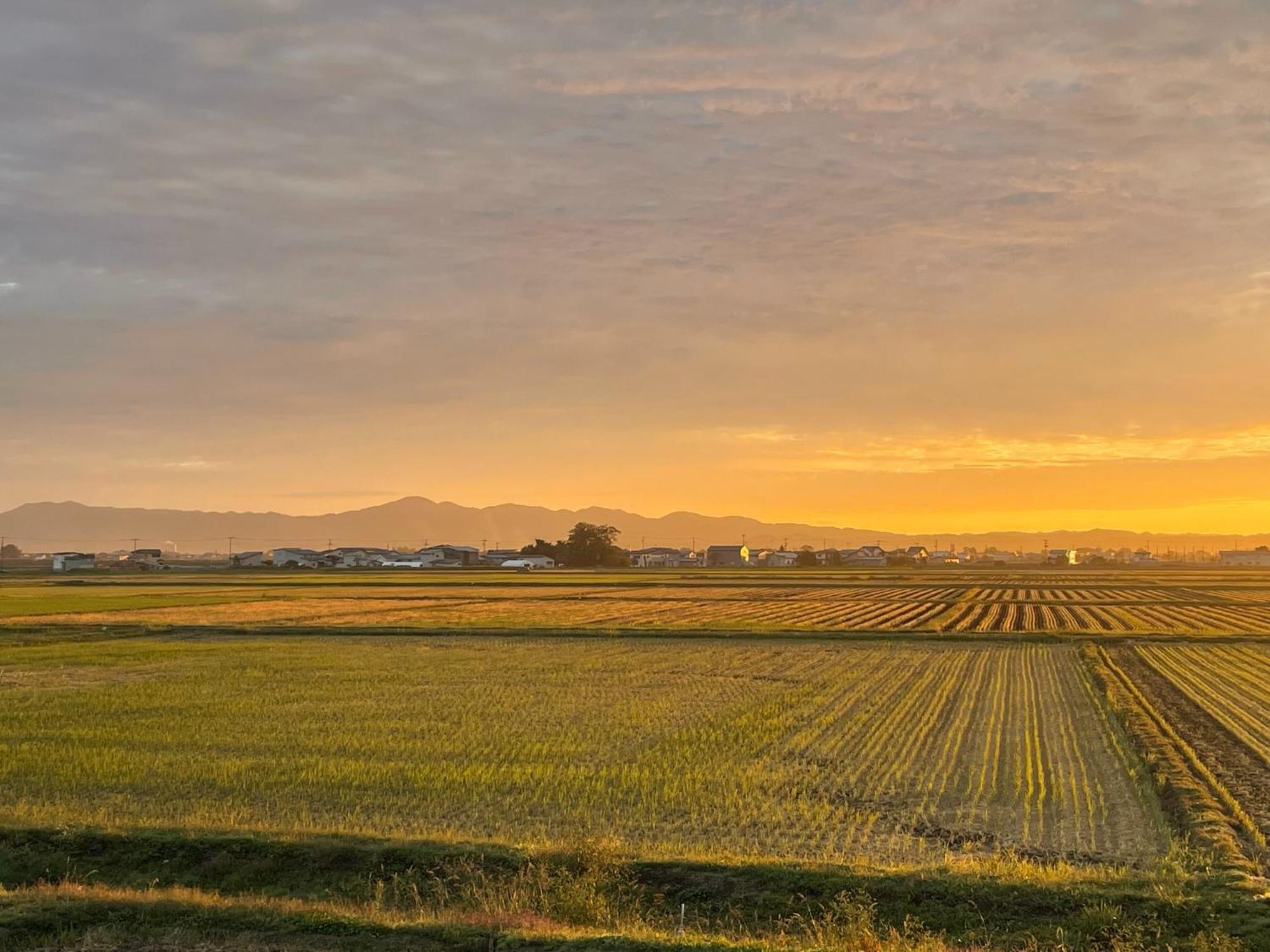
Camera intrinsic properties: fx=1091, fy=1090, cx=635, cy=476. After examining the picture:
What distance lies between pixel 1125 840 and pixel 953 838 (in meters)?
2.26

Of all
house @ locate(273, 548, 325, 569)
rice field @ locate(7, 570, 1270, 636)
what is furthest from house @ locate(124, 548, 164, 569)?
rice field @ locate(7, 570, 1270, 636)

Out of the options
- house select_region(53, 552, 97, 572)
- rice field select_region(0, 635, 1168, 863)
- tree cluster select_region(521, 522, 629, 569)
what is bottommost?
rice field select_region(0, 635, 1168, 863)

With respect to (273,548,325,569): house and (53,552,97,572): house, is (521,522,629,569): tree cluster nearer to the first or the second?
(273,548,325,569): house

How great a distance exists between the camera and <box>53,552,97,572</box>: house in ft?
490

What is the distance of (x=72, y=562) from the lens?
526ft

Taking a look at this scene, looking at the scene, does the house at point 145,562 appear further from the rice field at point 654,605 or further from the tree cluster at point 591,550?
the tree cluster at point 591,550

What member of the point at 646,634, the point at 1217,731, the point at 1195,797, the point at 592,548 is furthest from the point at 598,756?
the point at 592,548

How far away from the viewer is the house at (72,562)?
14950 centimetres

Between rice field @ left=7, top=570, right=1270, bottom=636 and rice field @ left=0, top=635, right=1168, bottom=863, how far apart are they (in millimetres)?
17948

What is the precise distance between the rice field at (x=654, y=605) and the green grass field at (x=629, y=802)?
14.5m

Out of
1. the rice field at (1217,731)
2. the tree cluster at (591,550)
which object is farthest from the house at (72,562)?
the rice field at (1217,731)

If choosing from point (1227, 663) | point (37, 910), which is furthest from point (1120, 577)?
point (37, 910)

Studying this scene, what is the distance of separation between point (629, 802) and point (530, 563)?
506 feet

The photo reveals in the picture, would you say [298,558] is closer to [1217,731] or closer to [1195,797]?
[1217,731]
